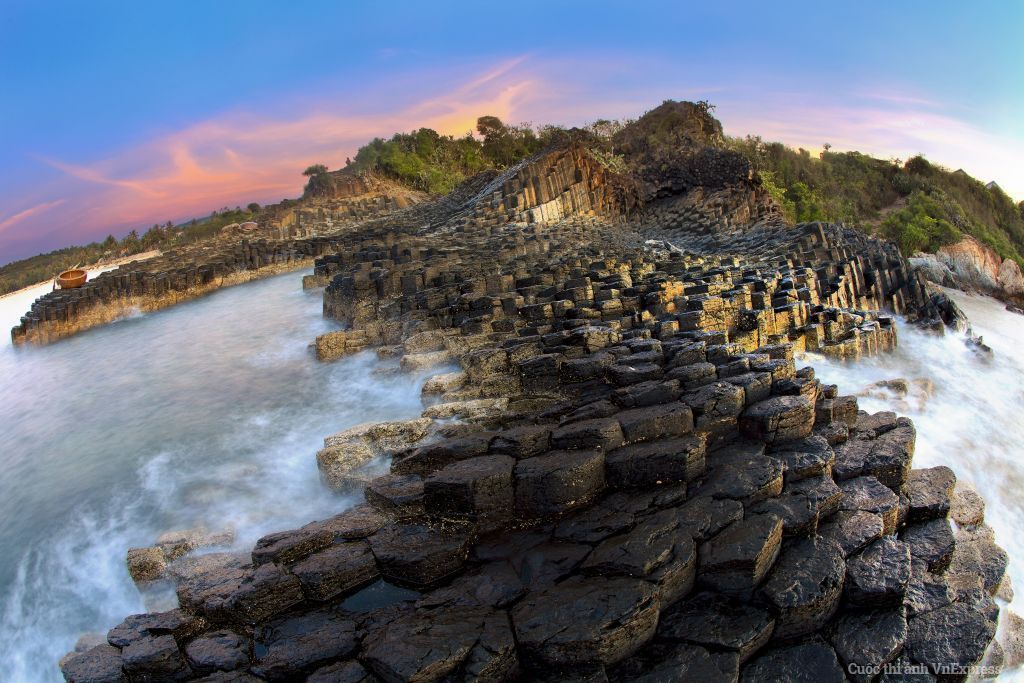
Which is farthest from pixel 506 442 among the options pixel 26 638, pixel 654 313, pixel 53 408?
pixel 53 408

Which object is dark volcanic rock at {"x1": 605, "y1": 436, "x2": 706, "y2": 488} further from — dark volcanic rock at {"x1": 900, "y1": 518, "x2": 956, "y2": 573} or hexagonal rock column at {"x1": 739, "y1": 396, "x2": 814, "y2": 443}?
dark volcanic rock at {"x1": 900, "y1": 518, "x2": 956, "y2": 573}

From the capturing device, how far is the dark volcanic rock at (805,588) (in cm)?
438

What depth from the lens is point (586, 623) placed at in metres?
4.10

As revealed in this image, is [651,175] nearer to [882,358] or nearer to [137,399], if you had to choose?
[882,358]

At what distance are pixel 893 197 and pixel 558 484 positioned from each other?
47.2 meters

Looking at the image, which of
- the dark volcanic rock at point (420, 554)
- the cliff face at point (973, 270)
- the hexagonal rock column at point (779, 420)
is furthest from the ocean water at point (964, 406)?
the cliff face at point (973, 270)

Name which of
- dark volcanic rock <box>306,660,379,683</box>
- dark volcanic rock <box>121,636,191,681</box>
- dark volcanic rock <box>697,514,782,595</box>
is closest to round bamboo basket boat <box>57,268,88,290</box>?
dark volcanic rock <box>121,636,191,681</box>

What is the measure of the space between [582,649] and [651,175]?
96.0 feet

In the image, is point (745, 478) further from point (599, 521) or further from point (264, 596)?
point (264, 596)

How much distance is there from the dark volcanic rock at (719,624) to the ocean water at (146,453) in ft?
11.5

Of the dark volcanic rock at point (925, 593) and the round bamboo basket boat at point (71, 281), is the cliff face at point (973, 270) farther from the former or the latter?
the round bamboo basket boat at point (71, 281)

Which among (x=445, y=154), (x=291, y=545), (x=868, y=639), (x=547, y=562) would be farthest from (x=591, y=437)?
(x=445, y=154)

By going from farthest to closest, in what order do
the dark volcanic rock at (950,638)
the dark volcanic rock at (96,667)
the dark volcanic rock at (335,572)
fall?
the dark volcanic rock at (335,572) < the dark volcanic rock at (950,638) < the dark volcanic rock at (96,667)

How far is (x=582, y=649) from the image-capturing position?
4023 millimetres
